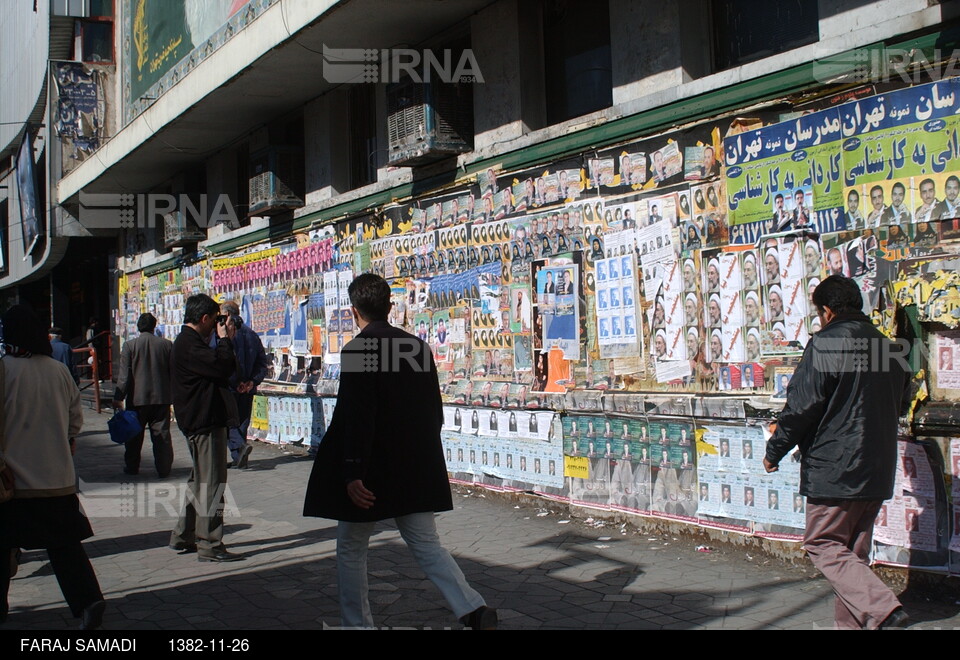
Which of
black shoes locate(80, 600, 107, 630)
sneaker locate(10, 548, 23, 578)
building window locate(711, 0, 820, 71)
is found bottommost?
black shoes locate(80, 600, 107, 630)

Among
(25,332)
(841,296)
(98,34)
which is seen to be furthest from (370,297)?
(98,34)

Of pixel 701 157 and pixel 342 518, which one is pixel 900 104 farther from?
pixel 342 518

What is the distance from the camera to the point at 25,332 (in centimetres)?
515

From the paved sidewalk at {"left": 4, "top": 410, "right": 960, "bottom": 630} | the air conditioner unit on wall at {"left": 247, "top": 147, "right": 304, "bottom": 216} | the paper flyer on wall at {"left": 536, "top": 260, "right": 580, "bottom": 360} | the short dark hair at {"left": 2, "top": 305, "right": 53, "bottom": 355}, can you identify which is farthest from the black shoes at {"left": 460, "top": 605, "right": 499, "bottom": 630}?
the air conditioner unit on wall at {"left": 247, "top": 147, "right": 304, "bottom": 216}

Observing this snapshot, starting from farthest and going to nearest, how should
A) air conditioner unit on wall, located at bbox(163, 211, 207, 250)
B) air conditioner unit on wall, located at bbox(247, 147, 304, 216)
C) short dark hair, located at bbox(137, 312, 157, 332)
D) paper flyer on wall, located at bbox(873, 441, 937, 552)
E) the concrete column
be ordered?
air conditioner unit on wall, located at bbox(163, 211, 207, 250), air conditioner unit on wall, located at bbox(247, 147, 304, 216), short dark hair, located at bbox(137, 312, 157, 332), the concrete column, paper flyer on wall, located at bbox(873, 441, 937, 552)

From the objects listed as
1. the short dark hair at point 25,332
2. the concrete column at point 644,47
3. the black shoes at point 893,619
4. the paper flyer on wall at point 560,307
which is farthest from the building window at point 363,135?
the black shoes at point 893,619

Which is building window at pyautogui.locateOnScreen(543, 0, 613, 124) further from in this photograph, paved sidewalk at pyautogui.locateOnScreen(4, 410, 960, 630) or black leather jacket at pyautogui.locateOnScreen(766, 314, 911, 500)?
black leather jacket at pyautogui.locateOnScreen(766, 314, 911, 500)

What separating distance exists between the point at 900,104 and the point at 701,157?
1.55 meters

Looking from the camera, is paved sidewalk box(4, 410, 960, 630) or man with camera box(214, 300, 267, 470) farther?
man with camera box(214, 300, 267, 470)

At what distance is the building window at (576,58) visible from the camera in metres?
8.12

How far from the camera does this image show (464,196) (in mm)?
9359

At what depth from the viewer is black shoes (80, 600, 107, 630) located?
491 cm

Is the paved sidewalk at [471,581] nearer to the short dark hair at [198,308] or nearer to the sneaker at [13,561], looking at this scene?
the sneaker at [13,561]

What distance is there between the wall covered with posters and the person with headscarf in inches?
163
